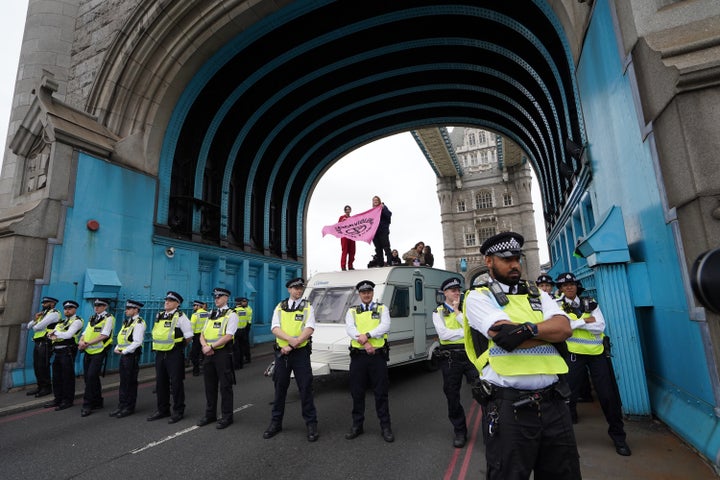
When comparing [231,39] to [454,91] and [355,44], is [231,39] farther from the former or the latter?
[454,91]

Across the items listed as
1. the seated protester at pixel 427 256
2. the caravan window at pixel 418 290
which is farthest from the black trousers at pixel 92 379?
the seated protester at pixel 427 256

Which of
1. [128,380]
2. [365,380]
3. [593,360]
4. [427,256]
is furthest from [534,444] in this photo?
[427,256]

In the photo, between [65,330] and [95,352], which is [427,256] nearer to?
[95,352]

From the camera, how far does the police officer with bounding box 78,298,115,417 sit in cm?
616

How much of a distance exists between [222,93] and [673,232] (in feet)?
47.5

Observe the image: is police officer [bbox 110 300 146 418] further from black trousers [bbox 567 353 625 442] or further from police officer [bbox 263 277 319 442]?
black trousers [bbox 567 353 625 442]

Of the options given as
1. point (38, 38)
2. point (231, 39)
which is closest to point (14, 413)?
point (231, 39)

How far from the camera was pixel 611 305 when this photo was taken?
5160 mm

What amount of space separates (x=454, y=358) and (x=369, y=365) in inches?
46.4

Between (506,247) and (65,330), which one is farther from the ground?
(506,247)

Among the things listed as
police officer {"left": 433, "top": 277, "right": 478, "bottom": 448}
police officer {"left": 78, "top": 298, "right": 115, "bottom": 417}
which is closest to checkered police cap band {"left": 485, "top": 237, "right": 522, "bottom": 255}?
police officer {"left": 433, "top": 277, "right": 478, "bottom": 448}

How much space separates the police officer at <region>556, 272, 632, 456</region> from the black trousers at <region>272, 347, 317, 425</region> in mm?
3303

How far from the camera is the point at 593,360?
439 cm

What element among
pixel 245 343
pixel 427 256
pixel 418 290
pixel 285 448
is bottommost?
pixel 285 448
